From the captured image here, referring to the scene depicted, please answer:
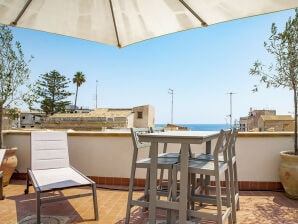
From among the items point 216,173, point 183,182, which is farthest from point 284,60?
point 183,182

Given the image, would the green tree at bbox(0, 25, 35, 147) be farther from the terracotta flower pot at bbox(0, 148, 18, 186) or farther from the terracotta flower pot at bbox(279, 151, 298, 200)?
the terracotta flower pot at bbox(279, 151, 298, 200)

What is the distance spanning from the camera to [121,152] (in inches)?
186

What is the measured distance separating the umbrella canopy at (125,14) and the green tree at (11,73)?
260cm

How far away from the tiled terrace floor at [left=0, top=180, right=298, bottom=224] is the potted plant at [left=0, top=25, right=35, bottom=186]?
154 centimetres

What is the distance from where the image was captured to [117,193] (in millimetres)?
4207

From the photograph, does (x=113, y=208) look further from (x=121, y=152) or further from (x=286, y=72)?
(x=286, y=72)

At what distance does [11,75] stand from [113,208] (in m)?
3.28

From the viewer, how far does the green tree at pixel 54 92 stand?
33.2m

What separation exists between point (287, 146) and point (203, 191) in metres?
1.83

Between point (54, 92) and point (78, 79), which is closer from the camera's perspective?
point (54, 92)

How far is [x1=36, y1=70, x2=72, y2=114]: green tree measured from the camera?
3316 centimetres

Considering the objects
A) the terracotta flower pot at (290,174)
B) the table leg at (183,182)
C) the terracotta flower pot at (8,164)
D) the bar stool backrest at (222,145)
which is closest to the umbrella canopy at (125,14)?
the bar stool backrest at (222,145)

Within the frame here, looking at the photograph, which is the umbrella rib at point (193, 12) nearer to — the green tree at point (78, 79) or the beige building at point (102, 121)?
the beige building at point (102, 121)

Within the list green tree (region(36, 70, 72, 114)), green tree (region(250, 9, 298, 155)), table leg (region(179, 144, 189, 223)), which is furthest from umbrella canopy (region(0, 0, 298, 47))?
green tree (region(36, 70, 72, 114))
